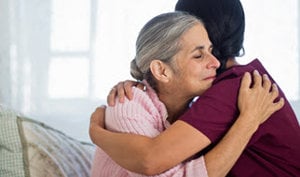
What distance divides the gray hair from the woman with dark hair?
0.31 ft

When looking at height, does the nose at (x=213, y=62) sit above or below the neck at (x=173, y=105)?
above

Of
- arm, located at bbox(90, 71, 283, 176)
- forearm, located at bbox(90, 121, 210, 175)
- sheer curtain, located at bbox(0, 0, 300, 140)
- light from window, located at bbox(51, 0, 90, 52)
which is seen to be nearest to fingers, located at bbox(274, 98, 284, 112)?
arm, located at bbox(90, 71, 283, 176)

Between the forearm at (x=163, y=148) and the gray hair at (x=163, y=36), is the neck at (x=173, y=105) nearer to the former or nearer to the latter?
the gray hair at (x=163, y=36)

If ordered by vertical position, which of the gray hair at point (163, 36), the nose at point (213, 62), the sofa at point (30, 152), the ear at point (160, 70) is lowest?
the sofa at point (30, 152)

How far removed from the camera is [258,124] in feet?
3.89

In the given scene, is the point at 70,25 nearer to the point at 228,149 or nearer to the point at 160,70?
the point at 160,70

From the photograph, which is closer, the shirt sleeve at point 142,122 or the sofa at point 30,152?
the shirt sleeve at point 142,122

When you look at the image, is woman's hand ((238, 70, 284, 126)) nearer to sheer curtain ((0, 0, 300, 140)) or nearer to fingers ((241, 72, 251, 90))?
fingers ((241, 72, 251, 90))

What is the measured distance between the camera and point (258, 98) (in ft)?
3.95

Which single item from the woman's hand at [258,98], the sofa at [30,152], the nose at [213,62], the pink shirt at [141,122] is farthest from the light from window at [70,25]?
the woman's hand at [258,98]

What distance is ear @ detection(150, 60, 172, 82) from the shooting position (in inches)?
51.6

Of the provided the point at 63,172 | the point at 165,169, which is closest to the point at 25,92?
the point at 63,172

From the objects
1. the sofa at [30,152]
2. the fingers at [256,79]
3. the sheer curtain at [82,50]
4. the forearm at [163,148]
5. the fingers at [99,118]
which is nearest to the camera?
the forearm at [163,148]

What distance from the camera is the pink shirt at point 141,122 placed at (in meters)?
1.15
